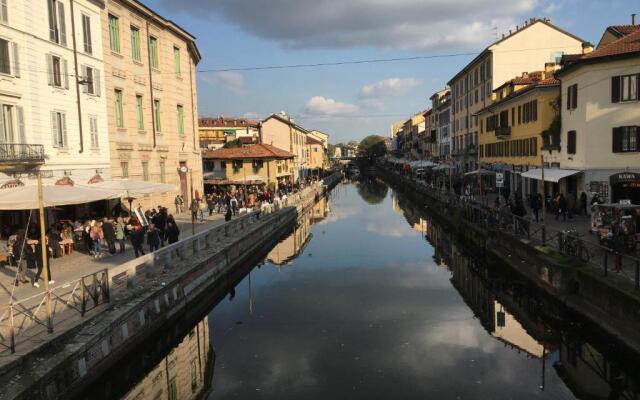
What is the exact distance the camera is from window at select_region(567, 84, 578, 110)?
26.5 metres

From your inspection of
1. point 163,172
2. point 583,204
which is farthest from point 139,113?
point 583,204

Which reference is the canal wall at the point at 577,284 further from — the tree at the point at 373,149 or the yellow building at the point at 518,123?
the tree at the point at 373,149

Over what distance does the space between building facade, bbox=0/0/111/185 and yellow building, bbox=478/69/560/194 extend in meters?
26.7

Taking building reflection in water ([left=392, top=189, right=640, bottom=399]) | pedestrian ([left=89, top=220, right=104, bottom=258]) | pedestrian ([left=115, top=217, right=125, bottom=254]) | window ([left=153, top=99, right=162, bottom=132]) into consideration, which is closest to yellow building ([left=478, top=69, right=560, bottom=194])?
building reflection in water ([left=392, top=189, right=640, bottom=399])

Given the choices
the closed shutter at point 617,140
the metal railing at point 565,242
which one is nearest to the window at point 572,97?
the closed shutter at point 617,140

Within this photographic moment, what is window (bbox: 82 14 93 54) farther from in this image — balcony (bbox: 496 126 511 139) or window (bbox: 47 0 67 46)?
balcony (bbox: 496 126 511 139)

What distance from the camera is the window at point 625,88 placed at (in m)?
23.3

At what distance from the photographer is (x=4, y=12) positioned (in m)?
18.4

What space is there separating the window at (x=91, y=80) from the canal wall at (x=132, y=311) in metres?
9.35

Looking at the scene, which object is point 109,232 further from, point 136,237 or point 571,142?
point 571,142

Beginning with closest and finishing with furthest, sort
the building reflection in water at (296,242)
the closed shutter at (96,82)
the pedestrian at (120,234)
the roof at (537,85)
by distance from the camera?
1. the pedestrian at (120,234)
2. the closed shutter at (96,82)
3. the building reflection in water at (296,242)
4. the roof at (537,85)

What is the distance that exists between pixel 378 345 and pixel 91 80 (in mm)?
19055

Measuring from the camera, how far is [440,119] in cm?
8169

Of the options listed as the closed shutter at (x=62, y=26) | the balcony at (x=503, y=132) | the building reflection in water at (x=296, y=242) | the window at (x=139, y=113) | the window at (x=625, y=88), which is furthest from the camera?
the balcony at (x=503, y=132)
